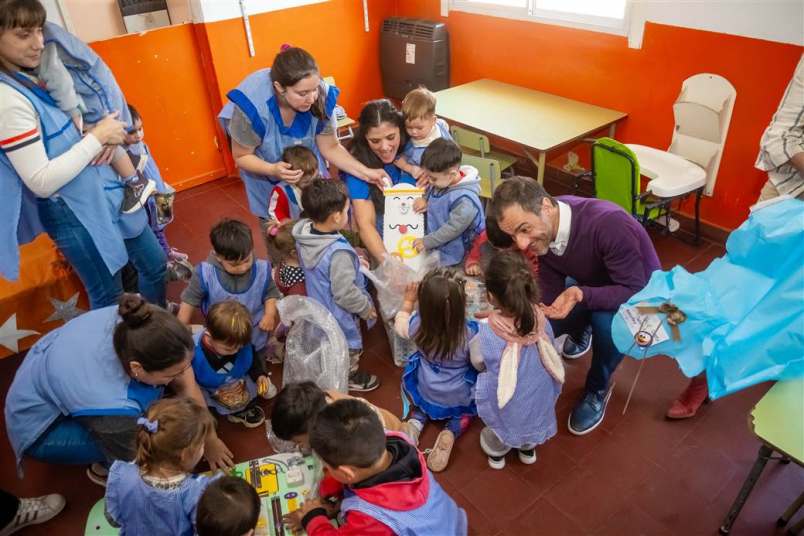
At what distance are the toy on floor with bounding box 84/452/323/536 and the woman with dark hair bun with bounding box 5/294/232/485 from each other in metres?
0.28

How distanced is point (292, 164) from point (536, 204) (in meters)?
1.24

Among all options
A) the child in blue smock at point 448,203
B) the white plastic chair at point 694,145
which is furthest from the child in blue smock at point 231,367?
the white plastic chair at point 694,145

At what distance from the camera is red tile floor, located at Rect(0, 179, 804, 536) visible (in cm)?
214

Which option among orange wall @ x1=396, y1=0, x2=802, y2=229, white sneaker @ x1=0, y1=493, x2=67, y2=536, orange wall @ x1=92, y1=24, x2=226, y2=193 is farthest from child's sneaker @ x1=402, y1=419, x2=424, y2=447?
orange wall @ x1=92, y1=24, x2=226, y2=193

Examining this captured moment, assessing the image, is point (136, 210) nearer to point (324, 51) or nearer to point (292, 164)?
point (292, 164)

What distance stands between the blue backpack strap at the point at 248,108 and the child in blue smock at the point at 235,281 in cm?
47

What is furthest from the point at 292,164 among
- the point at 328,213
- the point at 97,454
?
the point at 97,454

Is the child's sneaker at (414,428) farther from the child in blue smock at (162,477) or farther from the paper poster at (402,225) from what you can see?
the child in blue smock at (162,477)

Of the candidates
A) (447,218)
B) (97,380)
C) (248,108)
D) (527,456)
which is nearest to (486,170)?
(447,218)

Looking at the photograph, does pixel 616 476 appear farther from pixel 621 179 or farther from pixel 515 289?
pixel 621 179

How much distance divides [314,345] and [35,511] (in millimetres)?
1285

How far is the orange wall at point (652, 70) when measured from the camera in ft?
10.5

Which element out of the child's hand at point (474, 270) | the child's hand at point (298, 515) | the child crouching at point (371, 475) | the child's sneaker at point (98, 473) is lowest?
the child's sneaker at point (98, 473)

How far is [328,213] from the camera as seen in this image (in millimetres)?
2340
